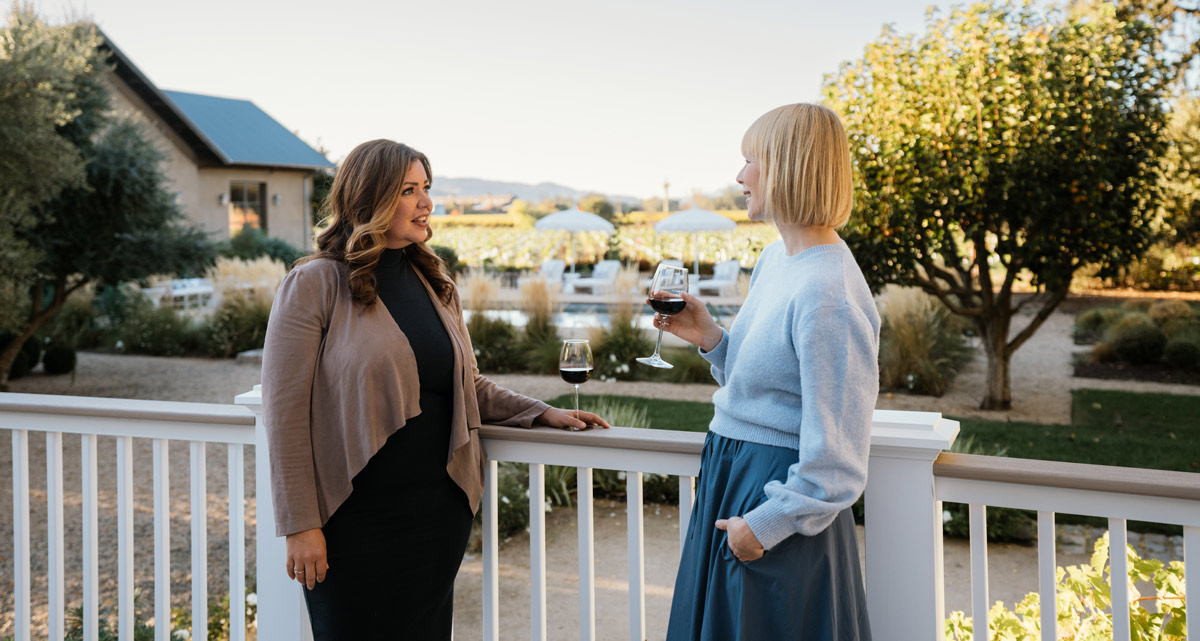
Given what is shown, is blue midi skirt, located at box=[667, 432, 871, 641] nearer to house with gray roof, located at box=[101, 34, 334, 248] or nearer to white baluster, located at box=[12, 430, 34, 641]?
white baluster, located at box=[12, 430, 34, 641]

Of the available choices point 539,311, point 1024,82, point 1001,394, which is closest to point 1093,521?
point 1001,394

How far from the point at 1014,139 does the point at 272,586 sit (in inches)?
268

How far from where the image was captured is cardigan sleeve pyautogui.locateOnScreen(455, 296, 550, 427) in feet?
6.86

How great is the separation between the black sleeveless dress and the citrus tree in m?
6.21

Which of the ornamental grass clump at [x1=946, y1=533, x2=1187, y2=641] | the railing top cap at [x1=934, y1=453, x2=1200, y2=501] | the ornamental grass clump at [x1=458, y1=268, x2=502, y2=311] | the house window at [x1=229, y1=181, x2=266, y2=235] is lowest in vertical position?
the ornamental grass clump at [x1=946, y1=533, x2=1187, y2=641]

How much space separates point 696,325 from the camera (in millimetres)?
1833

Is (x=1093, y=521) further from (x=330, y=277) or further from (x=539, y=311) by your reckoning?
(x=539, y=311)

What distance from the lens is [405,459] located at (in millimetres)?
1898

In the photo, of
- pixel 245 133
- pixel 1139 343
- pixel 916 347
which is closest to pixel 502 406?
pixel 916 347

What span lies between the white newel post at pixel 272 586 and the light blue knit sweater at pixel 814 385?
1286 millimetres

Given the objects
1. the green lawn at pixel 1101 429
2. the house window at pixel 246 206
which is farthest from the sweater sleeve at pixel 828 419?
the house window at pixel 246 206

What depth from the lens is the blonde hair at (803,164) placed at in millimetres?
1490

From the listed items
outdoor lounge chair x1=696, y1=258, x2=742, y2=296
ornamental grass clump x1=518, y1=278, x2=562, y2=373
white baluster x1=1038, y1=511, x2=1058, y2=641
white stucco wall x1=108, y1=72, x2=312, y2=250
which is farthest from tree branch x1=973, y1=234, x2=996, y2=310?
white stucco wall x1=108, y1=72, x2=312, y2=250

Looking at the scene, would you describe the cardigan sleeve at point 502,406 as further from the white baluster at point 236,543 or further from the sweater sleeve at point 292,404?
the white baluster at point 236,543
